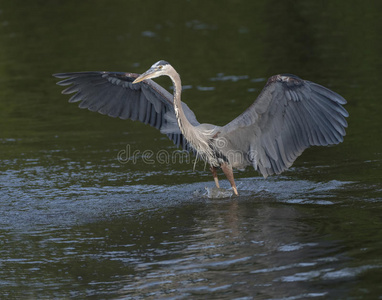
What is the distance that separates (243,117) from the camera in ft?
24.7

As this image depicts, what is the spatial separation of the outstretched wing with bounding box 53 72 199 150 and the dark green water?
706 mm

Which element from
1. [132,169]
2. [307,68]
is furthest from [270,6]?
[132,169]

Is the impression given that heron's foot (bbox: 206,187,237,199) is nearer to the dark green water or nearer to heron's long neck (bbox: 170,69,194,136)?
the dark green water

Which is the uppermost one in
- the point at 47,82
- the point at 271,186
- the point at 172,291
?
the point at 47,82

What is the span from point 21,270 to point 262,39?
1199 cm

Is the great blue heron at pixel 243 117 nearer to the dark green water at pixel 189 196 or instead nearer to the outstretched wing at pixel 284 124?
the outstretched wing at pixel 284 124

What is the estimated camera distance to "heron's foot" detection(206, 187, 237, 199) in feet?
26.6

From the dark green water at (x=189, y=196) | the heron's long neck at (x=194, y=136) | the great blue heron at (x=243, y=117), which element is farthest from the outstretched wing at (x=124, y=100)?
the dark green water at (x=189, y=196)

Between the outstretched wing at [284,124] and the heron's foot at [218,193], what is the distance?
423 mm

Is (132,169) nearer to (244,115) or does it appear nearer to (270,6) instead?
(244,115)

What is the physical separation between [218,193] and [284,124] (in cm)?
115

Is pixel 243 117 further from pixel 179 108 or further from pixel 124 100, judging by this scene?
pixel 124 100

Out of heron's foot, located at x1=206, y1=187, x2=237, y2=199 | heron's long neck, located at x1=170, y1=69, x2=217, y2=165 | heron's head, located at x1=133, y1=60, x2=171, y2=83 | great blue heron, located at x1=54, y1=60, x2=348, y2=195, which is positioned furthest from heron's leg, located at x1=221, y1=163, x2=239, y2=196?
heron's head, located at x1=133, y1=60, x2=171, y2=83

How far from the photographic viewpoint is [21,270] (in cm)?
611
